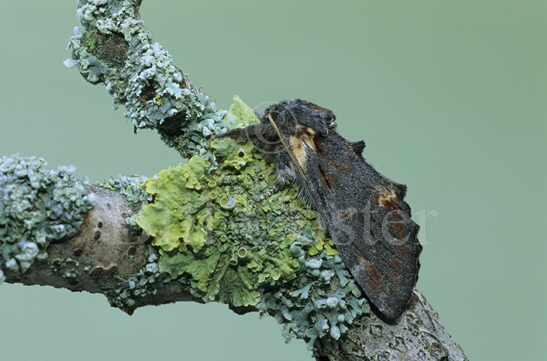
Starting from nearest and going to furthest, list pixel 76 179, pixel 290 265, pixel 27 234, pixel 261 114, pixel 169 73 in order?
1. pixel 27 234
2. pixel 76 179
3. pixel 290 265
4. pixel 169 73
5. pixel 261 114

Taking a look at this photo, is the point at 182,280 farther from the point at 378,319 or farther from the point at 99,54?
the point at 99,54

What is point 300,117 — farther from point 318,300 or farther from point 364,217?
point 318,300

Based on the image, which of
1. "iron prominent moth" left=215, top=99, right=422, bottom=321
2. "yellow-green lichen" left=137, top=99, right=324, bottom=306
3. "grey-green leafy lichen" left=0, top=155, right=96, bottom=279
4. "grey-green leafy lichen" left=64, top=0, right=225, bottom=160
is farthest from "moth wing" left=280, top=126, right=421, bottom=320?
"grey-green leafy lichen" left=0, top=155, right=96, bottom=279

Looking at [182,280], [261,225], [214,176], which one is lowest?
[182,280]

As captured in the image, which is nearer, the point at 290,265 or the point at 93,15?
the point at 290,265

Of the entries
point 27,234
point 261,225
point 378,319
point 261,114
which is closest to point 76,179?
point 27,234

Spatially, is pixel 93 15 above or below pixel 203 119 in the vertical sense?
above
